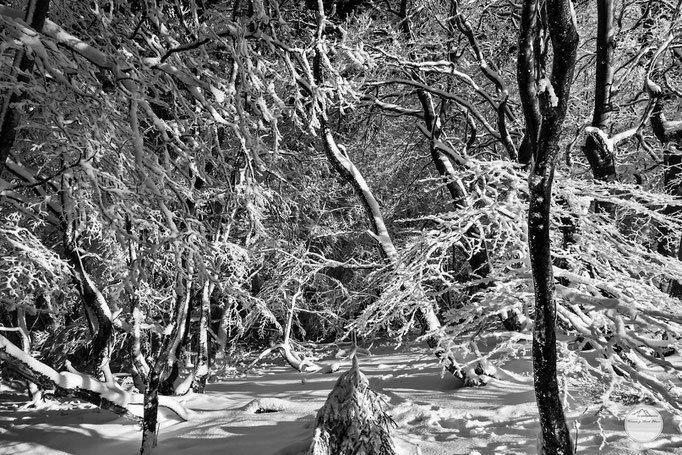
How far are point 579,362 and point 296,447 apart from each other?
302 centimetres

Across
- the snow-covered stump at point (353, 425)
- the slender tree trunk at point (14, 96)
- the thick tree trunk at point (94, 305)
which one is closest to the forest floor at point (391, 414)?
the snow-covered stump at point (353, 425)

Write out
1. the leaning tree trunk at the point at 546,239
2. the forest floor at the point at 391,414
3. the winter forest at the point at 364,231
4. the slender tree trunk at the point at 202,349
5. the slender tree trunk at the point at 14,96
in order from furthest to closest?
the slender tree trunk at the point at 202,349, the forest floor at the point at 391,414, the winter forest at the point at 364,231, the slender tree trunk at the point at 14,96, the leaning tree trunk at the point at 546,239

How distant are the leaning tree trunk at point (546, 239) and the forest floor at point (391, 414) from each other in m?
0.94

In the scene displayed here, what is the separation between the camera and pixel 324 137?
6.18 m

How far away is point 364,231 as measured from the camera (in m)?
7.13

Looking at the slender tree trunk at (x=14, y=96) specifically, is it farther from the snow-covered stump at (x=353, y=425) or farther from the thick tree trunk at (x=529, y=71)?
the snow-covered stump at (x=353, y=425)

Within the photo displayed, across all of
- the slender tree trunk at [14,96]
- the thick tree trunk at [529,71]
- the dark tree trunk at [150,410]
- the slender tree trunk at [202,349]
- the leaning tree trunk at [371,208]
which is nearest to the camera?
the thick tree trunk at [529,71]

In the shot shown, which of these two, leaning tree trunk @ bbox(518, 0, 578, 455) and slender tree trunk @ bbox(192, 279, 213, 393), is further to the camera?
slender tree trunk @ bbox(192, 279, 213, 393)

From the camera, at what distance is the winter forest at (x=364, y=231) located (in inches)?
136

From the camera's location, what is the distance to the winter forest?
11.3 feet

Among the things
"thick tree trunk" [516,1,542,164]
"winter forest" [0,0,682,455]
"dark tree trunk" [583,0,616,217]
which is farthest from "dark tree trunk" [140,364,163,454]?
"dark tree trunk" [583,0,616,217]
